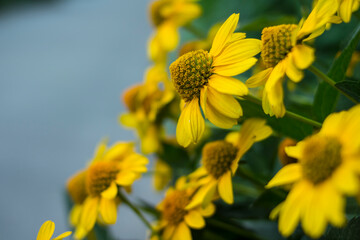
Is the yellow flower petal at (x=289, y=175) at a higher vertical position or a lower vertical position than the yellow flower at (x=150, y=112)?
higher

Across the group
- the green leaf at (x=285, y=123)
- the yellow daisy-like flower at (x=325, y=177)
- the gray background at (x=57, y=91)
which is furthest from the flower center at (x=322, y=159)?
the gray background at (x=57, y=91)

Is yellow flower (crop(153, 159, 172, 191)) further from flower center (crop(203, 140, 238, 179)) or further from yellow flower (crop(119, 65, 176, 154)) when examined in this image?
flower center (crop(203, 140, 238, 179))

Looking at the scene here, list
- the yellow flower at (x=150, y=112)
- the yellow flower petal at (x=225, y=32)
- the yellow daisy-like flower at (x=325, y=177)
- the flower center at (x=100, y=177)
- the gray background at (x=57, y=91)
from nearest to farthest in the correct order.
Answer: the yellow daisy-like flower at (x=325, y=177), the yellow flower petal at (x=225, y=32), the flower center at (x=100, y=177), the yellow flower at (x=150, y=112), the gray background at (x=57, y=91)

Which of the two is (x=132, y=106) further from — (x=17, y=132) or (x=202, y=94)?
(x=17, y=132)

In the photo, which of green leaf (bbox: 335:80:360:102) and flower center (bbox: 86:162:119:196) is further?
flower center (bbox: 86:162:119:196)

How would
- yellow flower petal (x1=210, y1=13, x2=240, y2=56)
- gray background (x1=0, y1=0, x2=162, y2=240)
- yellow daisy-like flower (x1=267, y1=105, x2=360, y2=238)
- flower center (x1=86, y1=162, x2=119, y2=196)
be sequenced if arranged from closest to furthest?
yellow daisy-like flower (x1=267, y1=105, x2=360, y2=238)
yellow flower petal (x1=210, y1=13, x2=240, y2=56)
flower center (x1=86, y1=162, x2=119, y2=196)
gray background (x1=0, y1=0, x2=162, y2=240)

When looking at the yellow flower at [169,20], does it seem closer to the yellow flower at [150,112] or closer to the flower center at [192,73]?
the yellow flower at [150,112]

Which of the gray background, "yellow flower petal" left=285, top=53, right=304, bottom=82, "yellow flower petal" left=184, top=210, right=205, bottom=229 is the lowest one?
the gray background

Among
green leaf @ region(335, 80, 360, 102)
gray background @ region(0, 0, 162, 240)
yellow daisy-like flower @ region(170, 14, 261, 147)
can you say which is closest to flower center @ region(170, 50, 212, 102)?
yellow daisy-like flower @ region(170, 14, 261, 147)
